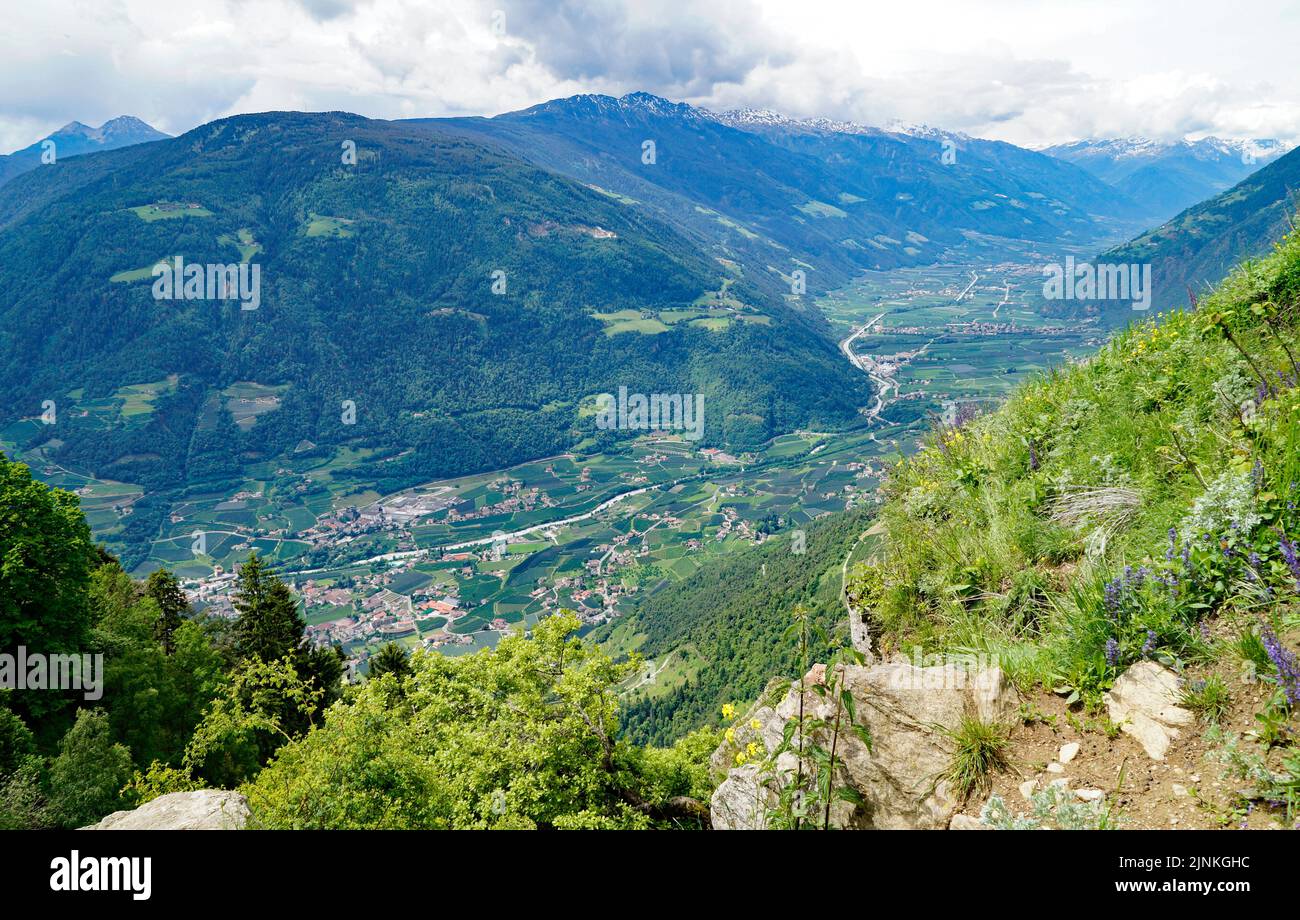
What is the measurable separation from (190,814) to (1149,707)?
8.92 m

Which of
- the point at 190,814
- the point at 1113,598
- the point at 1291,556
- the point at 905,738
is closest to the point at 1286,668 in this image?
the point at 1291,556

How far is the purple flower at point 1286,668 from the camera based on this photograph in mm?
2936

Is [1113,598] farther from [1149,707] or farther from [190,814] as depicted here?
[190,814]

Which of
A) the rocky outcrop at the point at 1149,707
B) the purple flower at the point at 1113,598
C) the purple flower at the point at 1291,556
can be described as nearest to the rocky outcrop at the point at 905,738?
the rocky outcrop at the point at 1149,707

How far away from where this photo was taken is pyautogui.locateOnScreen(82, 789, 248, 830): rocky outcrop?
6.60m

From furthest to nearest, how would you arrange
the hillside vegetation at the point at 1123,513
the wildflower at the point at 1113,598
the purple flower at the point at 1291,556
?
the wildflower at the point at 1113,598
the hillside vegetation at the point at 1123,513
the purple flower at the point at 1291,556

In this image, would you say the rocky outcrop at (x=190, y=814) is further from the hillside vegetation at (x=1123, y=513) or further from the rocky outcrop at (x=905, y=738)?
the hillside vegetation at (x=1123, y=513)

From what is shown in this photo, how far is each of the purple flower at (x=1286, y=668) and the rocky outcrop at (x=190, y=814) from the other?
27.2ft

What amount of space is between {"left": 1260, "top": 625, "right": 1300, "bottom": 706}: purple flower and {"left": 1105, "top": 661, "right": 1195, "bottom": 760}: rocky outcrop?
1.43 feet

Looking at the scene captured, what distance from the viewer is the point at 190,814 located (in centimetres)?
688

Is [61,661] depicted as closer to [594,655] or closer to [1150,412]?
[594,655]

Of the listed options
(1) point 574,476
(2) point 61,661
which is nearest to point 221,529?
(1) point 574,476

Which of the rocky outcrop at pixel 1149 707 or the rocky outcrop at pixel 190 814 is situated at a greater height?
the rocky outcrop at pixel 1149 707

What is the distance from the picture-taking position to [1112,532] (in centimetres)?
484
